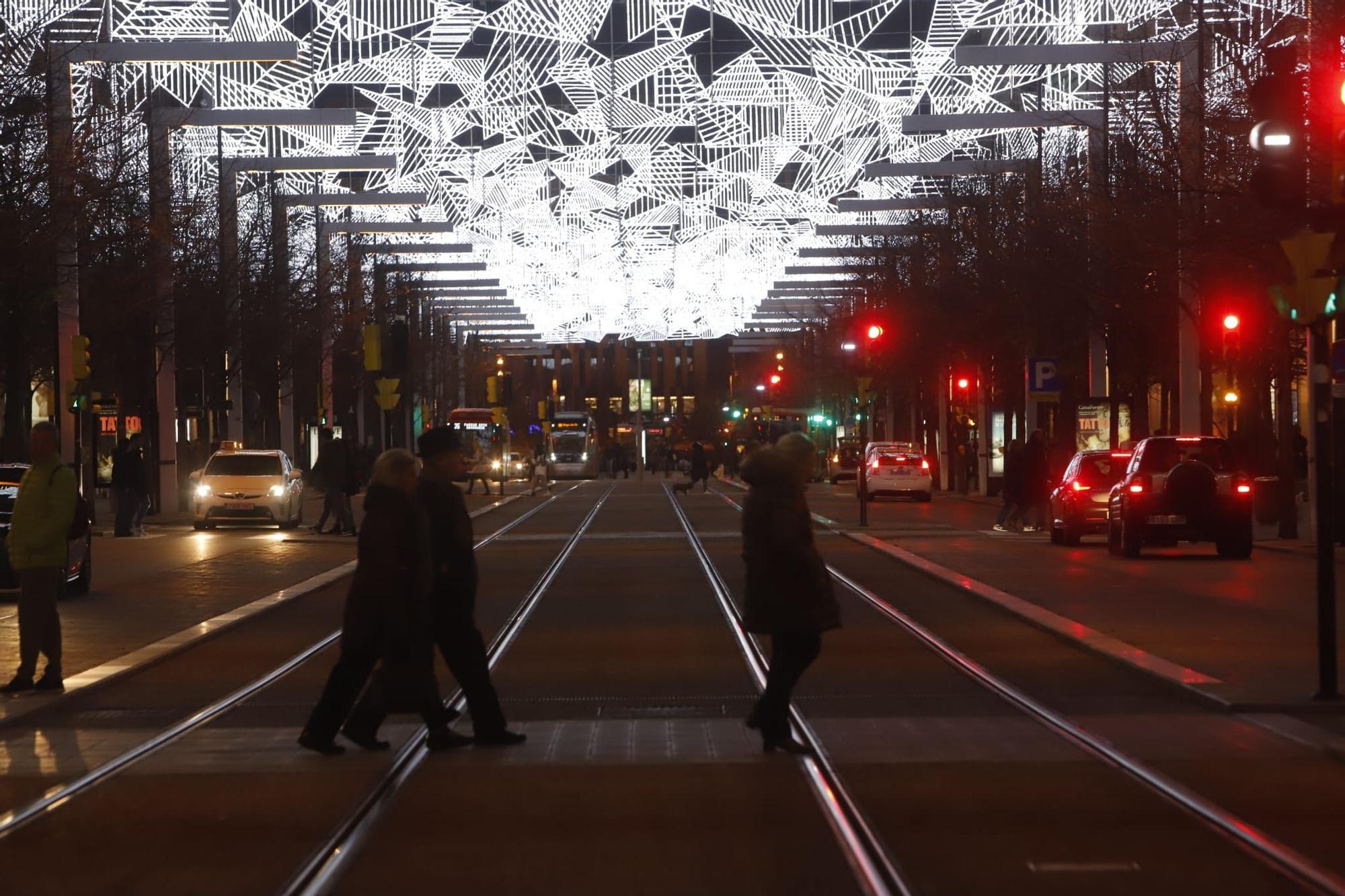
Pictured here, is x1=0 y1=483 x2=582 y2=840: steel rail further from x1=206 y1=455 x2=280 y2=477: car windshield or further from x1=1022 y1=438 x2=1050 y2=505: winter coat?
x1=206 y1=455 x2=280 y2=477: car windshield

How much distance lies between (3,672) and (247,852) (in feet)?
26.3

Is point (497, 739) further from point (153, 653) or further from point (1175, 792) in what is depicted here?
point (153, 653)

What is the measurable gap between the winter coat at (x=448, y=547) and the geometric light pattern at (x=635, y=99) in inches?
1425

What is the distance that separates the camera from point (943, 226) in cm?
6006

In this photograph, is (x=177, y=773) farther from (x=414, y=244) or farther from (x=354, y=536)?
(x=414, y=244)

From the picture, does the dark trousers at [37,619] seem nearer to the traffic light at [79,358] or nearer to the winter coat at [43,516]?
the winter coat at [43,516]

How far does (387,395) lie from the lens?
34.5 metres

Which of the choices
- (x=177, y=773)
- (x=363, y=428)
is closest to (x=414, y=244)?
(x=363, y=428)

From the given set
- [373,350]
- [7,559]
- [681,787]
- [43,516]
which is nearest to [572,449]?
[373,350]

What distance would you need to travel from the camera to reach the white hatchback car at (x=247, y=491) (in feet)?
140

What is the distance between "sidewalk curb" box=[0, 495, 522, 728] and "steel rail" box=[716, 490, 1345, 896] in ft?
20.2

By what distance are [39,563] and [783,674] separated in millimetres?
5792

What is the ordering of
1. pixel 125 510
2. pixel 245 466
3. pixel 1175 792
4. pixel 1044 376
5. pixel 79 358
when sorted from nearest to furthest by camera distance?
1. pixel 1175 792
2. pixel 79 358
3. pixel 125 510
4. pixel 1044 376
5. pixel 245 466

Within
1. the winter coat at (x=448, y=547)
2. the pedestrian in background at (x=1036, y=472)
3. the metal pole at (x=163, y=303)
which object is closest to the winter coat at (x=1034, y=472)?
the pedestrian in background at (x=1036, y=472)
